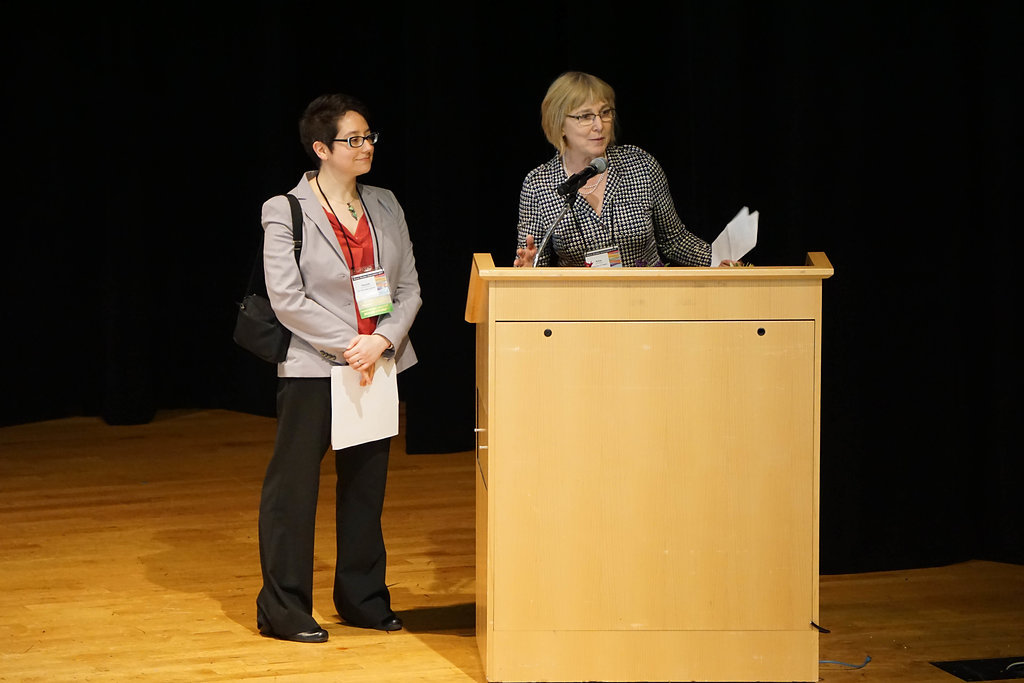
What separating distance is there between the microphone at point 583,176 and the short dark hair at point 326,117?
0.78 m

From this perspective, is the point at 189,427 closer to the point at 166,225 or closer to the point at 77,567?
the point at 166,225

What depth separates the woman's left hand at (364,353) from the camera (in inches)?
138

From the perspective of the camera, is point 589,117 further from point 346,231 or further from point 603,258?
point 346,231

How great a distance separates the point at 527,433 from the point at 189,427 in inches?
192

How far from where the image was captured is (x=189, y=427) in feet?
24.4

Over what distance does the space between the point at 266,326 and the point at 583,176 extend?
1.10 metres

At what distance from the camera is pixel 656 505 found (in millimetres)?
3008

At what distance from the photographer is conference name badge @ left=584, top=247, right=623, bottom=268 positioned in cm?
337

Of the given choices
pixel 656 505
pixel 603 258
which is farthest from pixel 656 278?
pixel 656 505

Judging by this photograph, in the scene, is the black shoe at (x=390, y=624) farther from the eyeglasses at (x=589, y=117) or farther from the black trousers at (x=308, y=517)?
the eyeglasses at (x=589, y=117)

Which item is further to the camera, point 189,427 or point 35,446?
point 189,427

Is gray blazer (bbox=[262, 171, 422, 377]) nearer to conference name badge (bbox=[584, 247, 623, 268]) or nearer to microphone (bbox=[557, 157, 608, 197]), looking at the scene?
conference name badge (bbox=[584, 247, 623, 268])

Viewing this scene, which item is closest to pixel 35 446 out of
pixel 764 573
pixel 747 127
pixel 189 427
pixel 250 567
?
pixel 189 427

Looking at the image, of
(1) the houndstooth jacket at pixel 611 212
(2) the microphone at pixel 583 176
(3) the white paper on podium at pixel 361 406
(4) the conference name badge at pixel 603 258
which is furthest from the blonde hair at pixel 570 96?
(3) the white paper on podium at pixel 361 406
